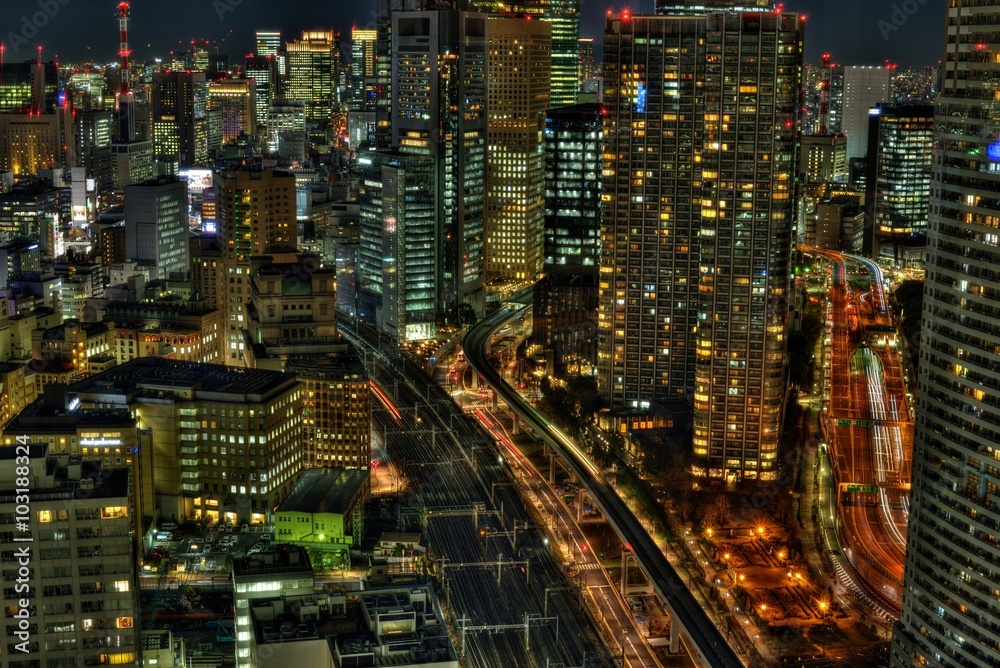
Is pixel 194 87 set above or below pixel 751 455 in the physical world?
above

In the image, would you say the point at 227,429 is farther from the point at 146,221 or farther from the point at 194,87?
the point at 194,87

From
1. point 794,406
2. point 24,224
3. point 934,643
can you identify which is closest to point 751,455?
point 794,406

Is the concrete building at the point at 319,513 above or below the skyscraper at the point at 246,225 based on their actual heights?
below

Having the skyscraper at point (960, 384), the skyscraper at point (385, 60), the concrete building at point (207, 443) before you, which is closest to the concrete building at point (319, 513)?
the concrete building at point (207, 443)

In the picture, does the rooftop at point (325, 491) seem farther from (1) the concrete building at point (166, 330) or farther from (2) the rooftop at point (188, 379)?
(1) the concrete building at point (166, 330)

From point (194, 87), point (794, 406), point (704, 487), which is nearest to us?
point (704, 487)

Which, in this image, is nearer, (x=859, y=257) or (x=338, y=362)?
(x=338, y=362)
